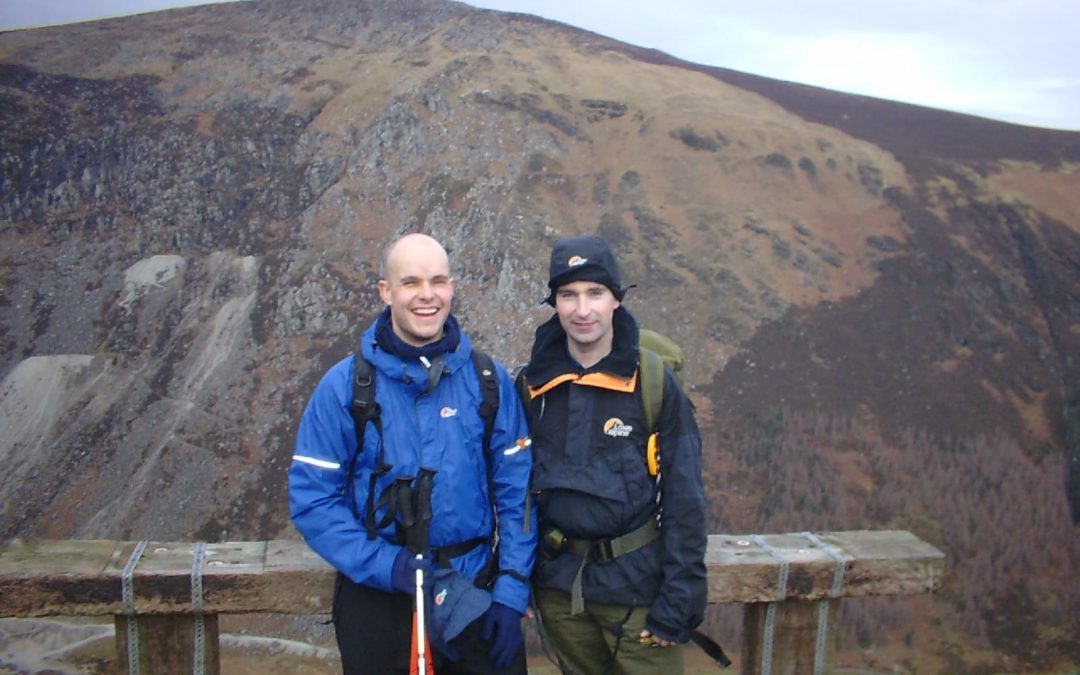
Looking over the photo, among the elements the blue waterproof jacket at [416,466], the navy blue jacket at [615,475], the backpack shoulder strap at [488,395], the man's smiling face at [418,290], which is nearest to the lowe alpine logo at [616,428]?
the navy blue jacket at [615,475]

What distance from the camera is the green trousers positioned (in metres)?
3.31

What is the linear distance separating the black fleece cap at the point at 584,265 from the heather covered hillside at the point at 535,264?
411 inches

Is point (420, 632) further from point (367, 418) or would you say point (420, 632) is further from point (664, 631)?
point (664, 631)

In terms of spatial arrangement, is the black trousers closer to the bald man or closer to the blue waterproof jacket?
the bald man

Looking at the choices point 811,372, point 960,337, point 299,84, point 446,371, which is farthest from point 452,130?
point 446,371

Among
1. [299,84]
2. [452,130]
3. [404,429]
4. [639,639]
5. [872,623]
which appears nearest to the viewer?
[404,429]

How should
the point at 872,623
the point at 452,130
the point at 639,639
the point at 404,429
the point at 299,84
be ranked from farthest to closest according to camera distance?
the point at 299,84, the point at 452,130, the point at 872,623, the point at 639,639, the point at 404,429

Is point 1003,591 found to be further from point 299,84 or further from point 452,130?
point 299,84

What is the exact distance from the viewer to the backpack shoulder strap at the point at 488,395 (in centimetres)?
319

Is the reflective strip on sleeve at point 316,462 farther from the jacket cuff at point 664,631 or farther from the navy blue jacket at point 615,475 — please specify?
the jacket cuff at point 664,631

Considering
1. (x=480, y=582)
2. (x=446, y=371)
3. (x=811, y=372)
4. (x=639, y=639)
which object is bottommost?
(x=811, y=372)

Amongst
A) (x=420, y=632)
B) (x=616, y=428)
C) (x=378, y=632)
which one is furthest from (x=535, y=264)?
(x=420, y=632)

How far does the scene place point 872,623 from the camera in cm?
1231

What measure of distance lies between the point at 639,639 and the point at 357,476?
125 centimetres
